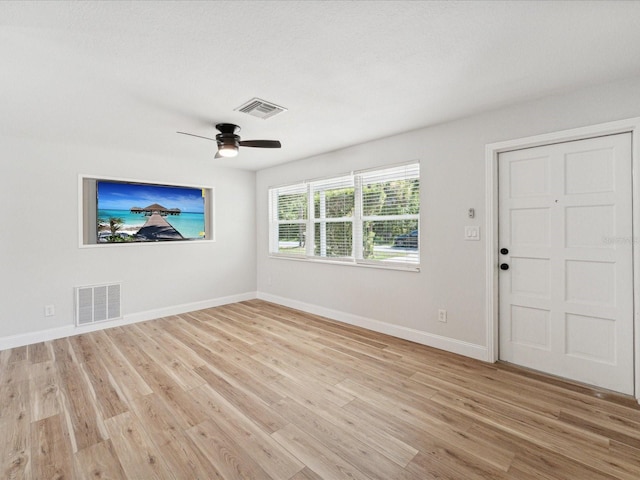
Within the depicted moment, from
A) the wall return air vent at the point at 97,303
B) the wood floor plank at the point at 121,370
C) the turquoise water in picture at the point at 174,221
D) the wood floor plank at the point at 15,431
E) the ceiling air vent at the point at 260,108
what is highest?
the ceiling air vent at the point at 260,108

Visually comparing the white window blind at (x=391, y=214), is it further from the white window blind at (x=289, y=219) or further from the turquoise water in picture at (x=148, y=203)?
the turquoise water in picture at (x=148, y=203)

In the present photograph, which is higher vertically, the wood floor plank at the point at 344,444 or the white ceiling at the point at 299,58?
the white ceiling at the point at 299,58

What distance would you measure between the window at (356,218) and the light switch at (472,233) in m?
0.55

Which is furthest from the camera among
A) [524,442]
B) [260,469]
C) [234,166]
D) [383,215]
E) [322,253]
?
[234,166]

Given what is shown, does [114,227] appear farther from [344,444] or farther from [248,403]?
[344,444]

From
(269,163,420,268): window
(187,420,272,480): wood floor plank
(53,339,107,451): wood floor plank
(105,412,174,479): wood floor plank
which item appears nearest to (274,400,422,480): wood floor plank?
(187,420,272,480): wood floor plank

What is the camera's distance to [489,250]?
302 cm

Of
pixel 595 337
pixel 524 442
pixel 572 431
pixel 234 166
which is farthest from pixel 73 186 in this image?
pixel 595 337

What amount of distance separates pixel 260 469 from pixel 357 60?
8.64ft

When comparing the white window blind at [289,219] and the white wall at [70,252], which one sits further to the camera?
the white window blind at [289,219]

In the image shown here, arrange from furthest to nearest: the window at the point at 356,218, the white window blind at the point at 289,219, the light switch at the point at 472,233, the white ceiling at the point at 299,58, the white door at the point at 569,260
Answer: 1. the white window blind at the point at 289,219
2. the window at the point at 356,218
3. the light switch at the point at 472,233
4. the white door at the point at 569,260
5. the white ceiling at the point at 299,58

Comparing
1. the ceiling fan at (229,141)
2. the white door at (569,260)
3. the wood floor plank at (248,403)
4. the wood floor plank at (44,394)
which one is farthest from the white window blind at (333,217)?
the wood floor plank at (44,394)

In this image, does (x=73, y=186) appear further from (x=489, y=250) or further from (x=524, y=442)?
(x=524, y=442)

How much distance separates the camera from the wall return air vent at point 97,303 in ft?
13.2
